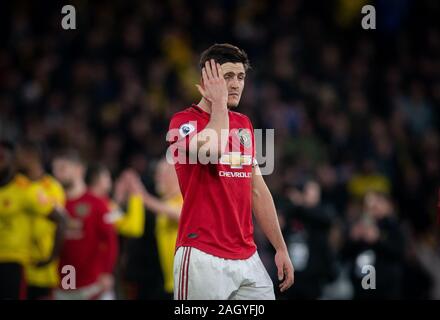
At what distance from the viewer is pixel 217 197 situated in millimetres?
5734

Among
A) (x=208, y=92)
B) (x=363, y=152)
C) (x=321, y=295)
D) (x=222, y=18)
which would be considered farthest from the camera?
(x=222, y=18)

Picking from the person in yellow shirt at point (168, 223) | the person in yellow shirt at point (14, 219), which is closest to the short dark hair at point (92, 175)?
the person in yellow shirt at point (168, 223)

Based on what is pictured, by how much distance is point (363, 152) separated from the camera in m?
14.0

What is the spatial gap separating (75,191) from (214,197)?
4314 millimetres

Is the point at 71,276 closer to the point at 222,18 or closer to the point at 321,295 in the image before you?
the point at 321,295

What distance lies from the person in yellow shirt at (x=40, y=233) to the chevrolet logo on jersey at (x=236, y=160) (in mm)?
3004

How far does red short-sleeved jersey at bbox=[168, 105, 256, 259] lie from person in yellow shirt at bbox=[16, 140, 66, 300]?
2.91 meters

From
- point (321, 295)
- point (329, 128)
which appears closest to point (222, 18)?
point (329, 128)

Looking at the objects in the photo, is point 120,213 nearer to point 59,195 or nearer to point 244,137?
point 59,195

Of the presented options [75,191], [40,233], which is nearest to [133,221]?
[75,191]

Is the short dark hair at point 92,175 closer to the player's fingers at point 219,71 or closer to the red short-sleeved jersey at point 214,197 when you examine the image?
the red short-sleeved jersey at point 214,197

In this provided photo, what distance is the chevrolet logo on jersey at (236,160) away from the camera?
576cm

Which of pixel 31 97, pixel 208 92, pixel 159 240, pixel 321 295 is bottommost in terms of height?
pixel 321 295

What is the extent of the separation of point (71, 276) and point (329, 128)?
19.6 ft
